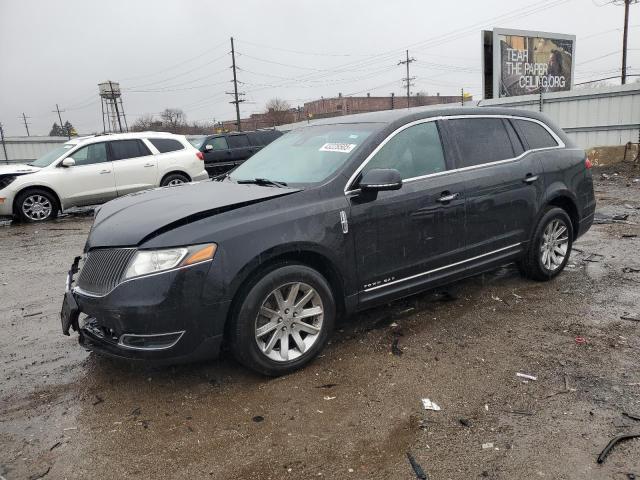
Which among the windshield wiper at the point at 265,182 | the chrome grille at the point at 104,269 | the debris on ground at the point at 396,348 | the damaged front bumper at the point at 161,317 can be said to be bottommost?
the debris on ground at the point at 396,348

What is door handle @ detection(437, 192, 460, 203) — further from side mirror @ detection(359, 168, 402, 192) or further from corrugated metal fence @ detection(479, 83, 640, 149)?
corrugated metal fence @ detection(479, 83, 640, 149)

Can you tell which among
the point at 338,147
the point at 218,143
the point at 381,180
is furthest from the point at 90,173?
the point at 381,180

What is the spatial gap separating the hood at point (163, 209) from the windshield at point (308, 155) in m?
0.29

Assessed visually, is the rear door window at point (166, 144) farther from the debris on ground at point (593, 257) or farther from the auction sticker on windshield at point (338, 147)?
the debris on ground at point (593, 257)

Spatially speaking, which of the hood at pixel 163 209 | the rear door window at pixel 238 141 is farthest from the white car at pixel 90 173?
the hood at pixel 163 209

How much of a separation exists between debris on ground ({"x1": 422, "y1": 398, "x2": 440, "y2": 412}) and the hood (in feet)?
5.41

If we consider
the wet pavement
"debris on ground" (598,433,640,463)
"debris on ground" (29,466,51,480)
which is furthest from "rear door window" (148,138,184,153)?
"debris on ground" (598,433,640,463)

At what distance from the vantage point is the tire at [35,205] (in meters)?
10.5

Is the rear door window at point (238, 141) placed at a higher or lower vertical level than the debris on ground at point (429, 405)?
higher

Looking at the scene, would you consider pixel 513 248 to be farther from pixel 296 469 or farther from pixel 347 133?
pixel 296 469

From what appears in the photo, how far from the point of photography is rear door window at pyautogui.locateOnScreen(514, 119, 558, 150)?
498 centimetres

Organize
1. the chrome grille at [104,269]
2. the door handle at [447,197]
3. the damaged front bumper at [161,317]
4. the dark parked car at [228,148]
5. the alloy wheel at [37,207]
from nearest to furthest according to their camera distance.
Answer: the damaged front bumper at [161,317] < the chrome grille at [104,269] < the door handle at [447,197] < the alloy wheel at [37,207] < the dark parked car at [228,148]

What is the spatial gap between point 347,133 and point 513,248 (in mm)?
2008

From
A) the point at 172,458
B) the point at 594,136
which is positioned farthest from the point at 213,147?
the point at 172,458
